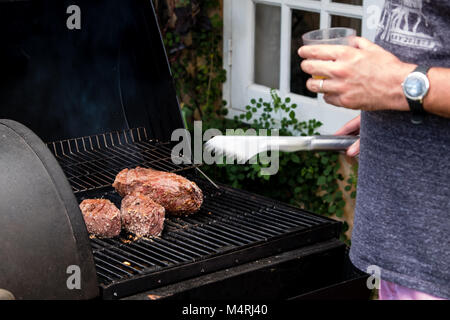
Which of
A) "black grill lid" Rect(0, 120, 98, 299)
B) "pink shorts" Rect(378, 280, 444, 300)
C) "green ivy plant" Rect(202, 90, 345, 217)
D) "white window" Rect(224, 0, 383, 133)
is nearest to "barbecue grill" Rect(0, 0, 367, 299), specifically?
"black grill lid" Rect(0, 120, 98, 299)

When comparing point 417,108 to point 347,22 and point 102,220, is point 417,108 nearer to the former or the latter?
point 102,220

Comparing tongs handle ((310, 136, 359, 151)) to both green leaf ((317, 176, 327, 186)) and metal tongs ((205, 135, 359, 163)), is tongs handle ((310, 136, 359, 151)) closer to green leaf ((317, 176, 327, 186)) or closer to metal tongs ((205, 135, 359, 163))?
metal tongs ((205, 135, 359, 163))

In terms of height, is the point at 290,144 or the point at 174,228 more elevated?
the point at 290,144

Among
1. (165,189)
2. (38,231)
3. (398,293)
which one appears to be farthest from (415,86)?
(165,189)

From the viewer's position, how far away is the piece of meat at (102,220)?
2.25m

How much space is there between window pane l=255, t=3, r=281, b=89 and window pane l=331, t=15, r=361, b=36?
1.25ft

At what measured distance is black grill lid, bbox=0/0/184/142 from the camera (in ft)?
8.73

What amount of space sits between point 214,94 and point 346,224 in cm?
108

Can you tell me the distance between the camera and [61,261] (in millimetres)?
1732

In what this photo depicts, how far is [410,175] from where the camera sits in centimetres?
146

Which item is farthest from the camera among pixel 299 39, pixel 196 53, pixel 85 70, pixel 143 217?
pixel 196 53

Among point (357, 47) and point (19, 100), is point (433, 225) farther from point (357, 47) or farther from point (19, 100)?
point (19, 100)

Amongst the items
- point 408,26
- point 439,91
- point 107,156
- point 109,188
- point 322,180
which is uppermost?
point 408,26

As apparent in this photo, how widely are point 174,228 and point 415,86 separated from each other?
124cm
